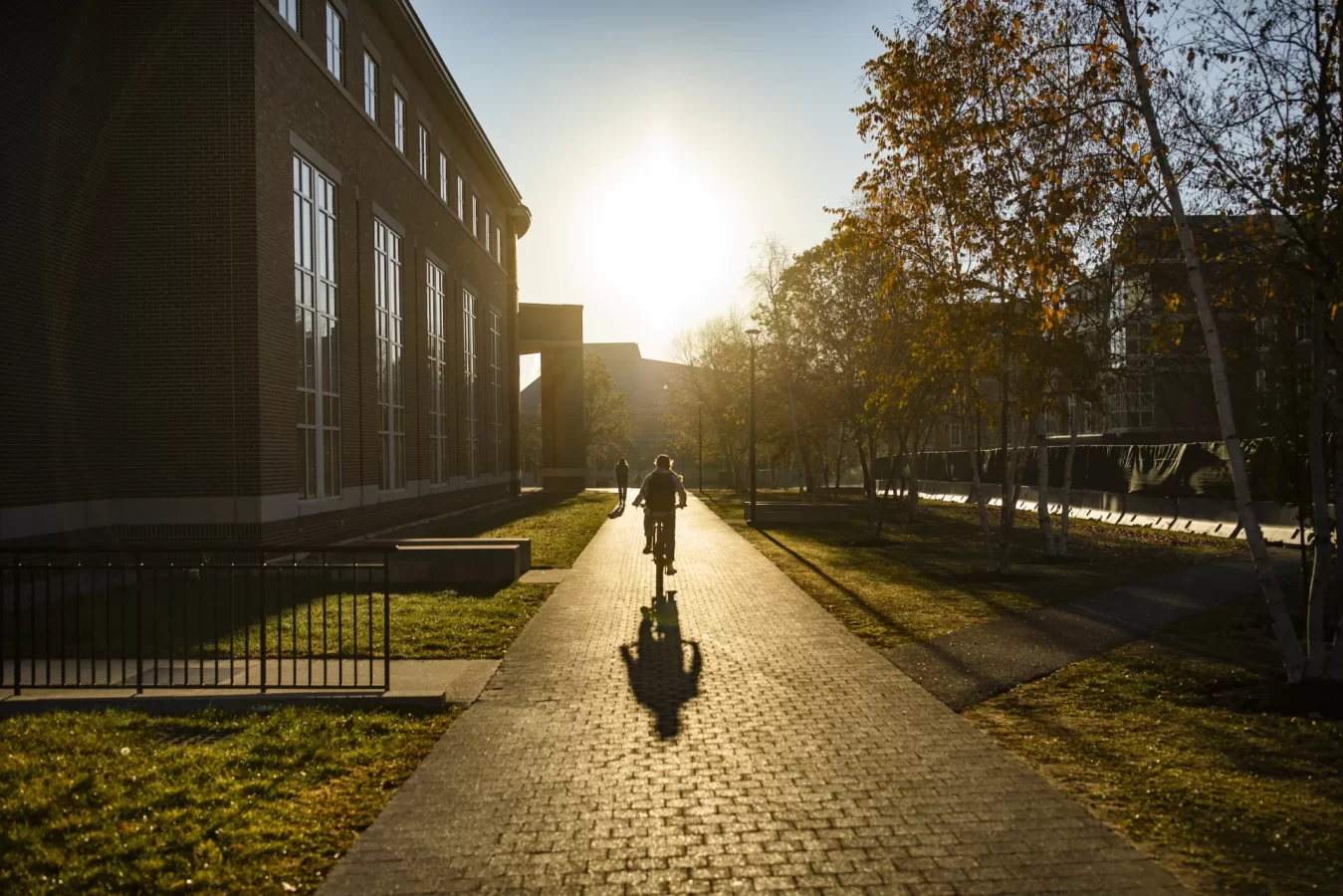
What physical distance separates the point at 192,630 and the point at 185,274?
742 centimetres

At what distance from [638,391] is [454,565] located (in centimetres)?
12651

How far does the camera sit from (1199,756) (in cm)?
646

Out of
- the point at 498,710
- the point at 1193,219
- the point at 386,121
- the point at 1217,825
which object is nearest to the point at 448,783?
the point at 498,710

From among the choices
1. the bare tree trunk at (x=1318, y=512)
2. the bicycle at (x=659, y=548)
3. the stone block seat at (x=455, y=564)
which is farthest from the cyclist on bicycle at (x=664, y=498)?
the bare tree trunk at (x=1318, y=512)

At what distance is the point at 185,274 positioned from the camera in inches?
658

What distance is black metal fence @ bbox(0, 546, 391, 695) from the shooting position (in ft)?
26.4

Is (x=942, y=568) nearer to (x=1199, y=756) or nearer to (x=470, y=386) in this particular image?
(x=1199, y=756)

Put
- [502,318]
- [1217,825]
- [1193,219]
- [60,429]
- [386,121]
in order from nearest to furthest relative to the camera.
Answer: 1. [1217,825]
2. [1193,219]
3. [60,429]
4. [386,121]
5. [502,318]

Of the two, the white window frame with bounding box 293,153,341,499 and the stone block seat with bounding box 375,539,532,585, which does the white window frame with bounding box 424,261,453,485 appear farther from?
the stone block seat with bounding box 375,539,532,585

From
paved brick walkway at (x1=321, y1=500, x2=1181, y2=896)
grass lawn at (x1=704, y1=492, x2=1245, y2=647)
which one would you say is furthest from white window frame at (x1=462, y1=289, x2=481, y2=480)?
paved brick walkway at (x1=321, y1=500, x2=1181, y2=896)

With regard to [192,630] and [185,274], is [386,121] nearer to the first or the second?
[185,274]

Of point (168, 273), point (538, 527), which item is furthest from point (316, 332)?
point (538, 527)

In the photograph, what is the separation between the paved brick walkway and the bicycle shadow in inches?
1.5

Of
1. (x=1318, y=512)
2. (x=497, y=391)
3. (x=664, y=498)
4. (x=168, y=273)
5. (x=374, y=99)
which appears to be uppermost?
(x=374, y=99)
